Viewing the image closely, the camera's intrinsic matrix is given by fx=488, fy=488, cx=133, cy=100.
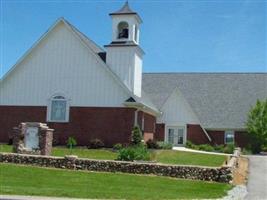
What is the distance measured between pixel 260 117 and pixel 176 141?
7625 mm

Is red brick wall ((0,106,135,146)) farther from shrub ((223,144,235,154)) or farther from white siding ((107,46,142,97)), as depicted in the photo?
shrub ((223,144,235,154))

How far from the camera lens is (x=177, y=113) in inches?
1730

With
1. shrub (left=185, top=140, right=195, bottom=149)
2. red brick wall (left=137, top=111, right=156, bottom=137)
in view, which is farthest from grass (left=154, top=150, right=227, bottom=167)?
shrub (left=185, top=140, right=195, bottom=149)

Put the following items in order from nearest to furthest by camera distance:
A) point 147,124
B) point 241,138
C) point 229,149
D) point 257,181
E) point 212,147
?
point 257,181
point 147,124
point 229,149
point 212,147
point 241,138

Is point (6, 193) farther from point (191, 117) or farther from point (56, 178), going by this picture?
point (191, 117)

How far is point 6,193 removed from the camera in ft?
45.1

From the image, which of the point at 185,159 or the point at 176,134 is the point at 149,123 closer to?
the point at 176,134

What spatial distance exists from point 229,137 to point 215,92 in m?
5.74

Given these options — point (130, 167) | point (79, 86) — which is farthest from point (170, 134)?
point (130, 167)

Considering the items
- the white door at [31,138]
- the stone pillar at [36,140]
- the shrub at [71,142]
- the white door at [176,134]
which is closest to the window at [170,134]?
the white door at [176,134]

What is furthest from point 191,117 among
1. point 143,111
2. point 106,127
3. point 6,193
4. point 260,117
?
point 6,193

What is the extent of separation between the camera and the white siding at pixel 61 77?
33406mm

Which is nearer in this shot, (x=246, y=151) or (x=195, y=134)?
(x=246, y=151)

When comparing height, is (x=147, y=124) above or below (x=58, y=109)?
below
